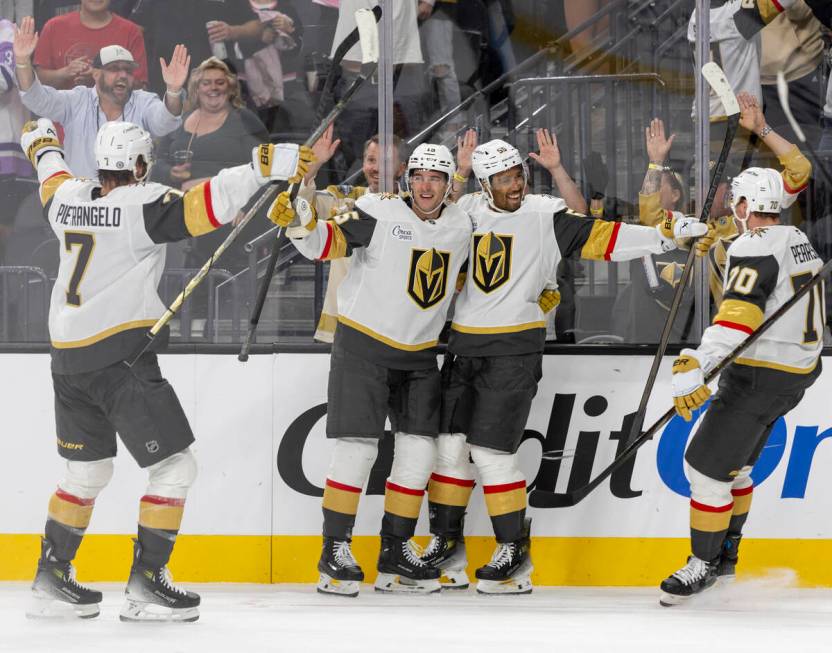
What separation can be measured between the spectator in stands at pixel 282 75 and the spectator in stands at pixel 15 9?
0.79 meters

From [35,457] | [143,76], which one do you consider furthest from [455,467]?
[143,76]

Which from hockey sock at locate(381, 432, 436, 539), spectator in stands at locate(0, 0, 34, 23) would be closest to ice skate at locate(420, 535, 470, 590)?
hockey sock at locate(381, 432, 436, 539)

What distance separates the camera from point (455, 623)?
366cm

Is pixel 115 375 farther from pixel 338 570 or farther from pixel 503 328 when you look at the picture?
pixel 503 328

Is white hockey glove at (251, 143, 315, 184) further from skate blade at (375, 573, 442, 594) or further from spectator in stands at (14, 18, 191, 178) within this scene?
skate blade at (375, 573, 442, 594)

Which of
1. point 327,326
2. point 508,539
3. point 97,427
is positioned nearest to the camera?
point 97,427

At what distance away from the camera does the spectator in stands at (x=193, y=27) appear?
448cm

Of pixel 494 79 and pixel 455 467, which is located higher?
pixel 494 79

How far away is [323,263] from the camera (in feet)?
14.7

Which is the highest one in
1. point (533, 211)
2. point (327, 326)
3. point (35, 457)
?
point (533, 211)

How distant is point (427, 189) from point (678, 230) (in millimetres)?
818

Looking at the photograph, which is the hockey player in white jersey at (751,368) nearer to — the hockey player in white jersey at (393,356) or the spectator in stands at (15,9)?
the hockey player in white jersey at (393,356)

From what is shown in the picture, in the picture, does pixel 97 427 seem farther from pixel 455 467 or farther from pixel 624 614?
pixel 624 614

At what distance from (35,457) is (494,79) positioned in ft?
6.77
